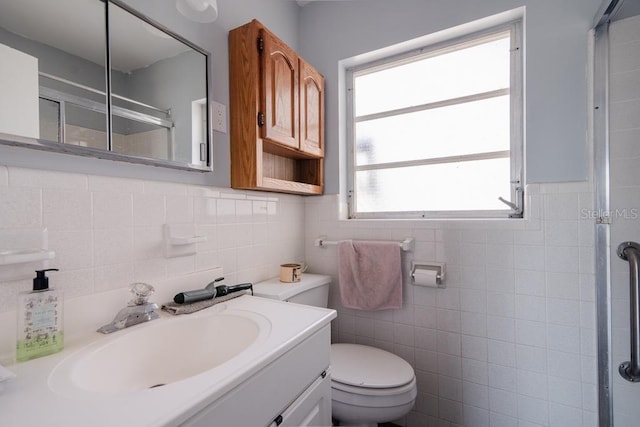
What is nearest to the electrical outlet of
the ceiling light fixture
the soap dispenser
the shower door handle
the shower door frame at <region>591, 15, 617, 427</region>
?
the ceiling light fixture

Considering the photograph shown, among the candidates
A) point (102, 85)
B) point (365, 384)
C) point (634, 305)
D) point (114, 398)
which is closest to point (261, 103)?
point (102, 85)

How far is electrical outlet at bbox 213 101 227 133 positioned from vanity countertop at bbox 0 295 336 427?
90 centimetres

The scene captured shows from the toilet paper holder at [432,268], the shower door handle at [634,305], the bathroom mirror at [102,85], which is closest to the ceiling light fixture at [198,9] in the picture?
the bathroom mirror at [102,85]

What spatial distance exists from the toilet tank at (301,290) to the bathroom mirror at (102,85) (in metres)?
0.61

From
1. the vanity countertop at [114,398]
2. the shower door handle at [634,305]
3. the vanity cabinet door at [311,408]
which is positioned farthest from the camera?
the shower door handle at [634,305]

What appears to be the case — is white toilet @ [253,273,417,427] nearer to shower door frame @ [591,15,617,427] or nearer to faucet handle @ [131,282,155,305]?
faucet handle @ [131,282,155,305]

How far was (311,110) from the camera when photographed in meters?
1.62

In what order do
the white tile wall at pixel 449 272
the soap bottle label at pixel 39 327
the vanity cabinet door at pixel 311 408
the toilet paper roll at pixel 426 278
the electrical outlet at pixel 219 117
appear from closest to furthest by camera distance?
the soap bottle label at pixel 39 327 < the vanity cabinet door at pixel 311 408 < the white tile wall at pixel 449 272 < the electrical outlet at pixel 219 117 < the toilet paper roll at pixel 426 278

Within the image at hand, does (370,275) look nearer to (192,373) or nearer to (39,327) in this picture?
(192,373)

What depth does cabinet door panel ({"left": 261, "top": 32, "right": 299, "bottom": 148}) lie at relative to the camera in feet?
4.19

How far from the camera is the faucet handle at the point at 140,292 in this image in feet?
2.89

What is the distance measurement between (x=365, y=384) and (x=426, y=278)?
0.56m

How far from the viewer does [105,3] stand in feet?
2.92

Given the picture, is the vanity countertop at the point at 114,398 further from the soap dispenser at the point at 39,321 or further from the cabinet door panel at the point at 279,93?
the cabinet door panel at the point at 279,93
